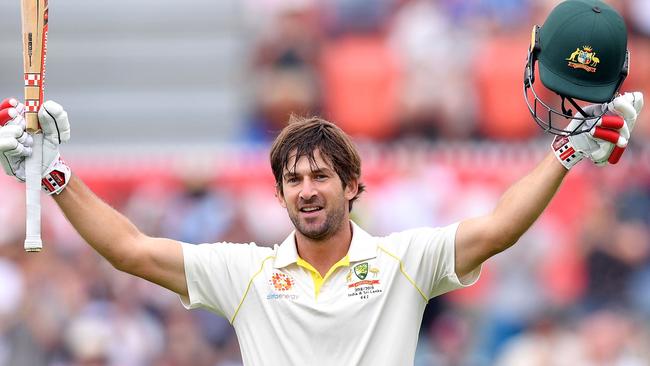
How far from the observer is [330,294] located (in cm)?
593

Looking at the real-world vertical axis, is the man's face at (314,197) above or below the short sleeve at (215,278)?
above

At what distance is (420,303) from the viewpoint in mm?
5973

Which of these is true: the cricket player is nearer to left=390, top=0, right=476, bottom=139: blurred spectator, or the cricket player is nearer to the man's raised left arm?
the man's raised left arm

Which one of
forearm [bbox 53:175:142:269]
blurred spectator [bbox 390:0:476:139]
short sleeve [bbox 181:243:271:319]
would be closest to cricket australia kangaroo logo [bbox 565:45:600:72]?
short sleeve [bbox 181:243:271:319]

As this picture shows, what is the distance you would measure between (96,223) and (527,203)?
1784 millimetres

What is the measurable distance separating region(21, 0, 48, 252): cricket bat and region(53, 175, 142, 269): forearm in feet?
0.40

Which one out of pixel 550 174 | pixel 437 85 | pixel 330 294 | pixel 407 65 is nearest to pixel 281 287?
pixel 330 294

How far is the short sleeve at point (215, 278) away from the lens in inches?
237

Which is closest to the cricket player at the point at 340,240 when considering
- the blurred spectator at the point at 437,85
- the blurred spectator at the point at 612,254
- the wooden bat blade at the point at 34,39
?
the wooden bat blade at the point at 34,39

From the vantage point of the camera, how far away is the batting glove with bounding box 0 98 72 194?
5742mm

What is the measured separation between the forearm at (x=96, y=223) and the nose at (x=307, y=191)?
2.43ft

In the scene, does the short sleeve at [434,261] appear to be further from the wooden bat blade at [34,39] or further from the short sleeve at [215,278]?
the wooden bat blade at [34,39]

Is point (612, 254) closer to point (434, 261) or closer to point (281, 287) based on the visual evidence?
point (434, 261)

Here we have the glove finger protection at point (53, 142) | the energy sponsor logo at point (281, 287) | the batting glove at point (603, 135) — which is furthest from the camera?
the energy sponsor logo at point (281, 287)
